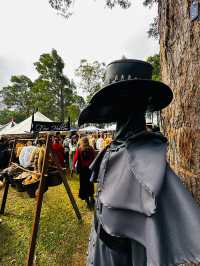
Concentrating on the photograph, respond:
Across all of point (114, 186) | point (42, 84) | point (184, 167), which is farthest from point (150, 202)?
point (42, 84)

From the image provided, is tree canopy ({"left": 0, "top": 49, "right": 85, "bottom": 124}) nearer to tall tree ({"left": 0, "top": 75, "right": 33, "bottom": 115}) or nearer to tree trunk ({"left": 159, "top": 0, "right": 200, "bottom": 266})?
tall tree ({"left": 0, "top": 75, "right": 33, "bottom": 115})

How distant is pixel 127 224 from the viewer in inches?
43.1

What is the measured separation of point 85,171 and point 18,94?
47.8m

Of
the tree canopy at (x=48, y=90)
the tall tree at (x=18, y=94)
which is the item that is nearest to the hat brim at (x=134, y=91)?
the tree canopy at (x=48, y=90)

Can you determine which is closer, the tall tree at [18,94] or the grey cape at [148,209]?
the grey cape at [148,209]

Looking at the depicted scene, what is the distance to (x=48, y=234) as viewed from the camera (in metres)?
4.47

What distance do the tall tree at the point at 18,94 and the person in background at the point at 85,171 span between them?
42.6 m

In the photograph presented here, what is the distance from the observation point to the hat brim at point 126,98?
1.29 metres

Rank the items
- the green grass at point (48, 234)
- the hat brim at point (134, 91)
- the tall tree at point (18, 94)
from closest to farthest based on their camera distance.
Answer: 1. the hat brim at point (134, 91)
2. the green grass at point (48, 234)
3. the tall tree at point (18, 94)

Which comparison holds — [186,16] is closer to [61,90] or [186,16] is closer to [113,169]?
[113,169]

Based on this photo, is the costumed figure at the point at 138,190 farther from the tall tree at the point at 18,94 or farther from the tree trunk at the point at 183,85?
the tall tree at the point at 18,94

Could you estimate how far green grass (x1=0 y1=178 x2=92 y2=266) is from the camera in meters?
3.72

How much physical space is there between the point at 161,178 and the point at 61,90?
135ft

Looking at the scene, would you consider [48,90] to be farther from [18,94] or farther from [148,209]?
[148,209]
